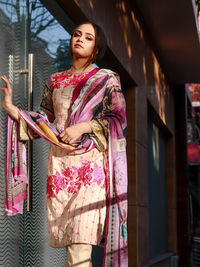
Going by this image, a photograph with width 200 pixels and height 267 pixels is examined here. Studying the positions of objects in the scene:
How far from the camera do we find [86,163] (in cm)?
255

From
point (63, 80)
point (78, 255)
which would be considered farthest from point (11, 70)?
point (78, 255)

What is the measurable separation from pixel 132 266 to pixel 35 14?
3.48 m

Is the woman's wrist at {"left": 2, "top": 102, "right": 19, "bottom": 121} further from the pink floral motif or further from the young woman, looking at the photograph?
the pink floral motif

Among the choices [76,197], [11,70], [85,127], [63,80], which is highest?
[11,70]

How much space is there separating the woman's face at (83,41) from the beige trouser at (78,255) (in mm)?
1003

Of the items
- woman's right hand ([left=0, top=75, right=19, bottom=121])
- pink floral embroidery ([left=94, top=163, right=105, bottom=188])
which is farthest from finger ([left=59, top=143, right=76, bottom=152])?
woman's right hand ([left=0, top=75, right=19, bottom=121])

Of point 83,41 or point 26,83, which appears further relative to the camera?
point 26,83

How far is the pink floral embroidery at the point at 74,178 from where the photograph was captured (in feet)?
8.31

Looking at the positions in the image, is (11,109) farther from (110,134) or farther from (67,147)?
(110,134)

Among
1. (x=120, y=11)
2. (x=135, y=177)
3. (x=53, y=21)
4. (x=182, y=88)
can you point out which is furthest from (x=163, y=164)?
(x=53, y=21)

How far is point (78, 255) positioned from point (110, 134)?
63 cm

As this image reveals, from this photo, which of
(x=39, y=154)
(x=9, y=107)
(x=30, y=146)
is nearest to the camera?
(x=9, y=107)

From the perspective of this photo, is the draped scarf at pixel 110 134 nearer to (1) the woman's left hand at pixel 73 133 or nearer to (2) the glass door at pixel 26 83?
(1) the woman's left hand at pixel 73 133

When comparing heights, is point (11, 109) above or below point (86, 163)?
above
